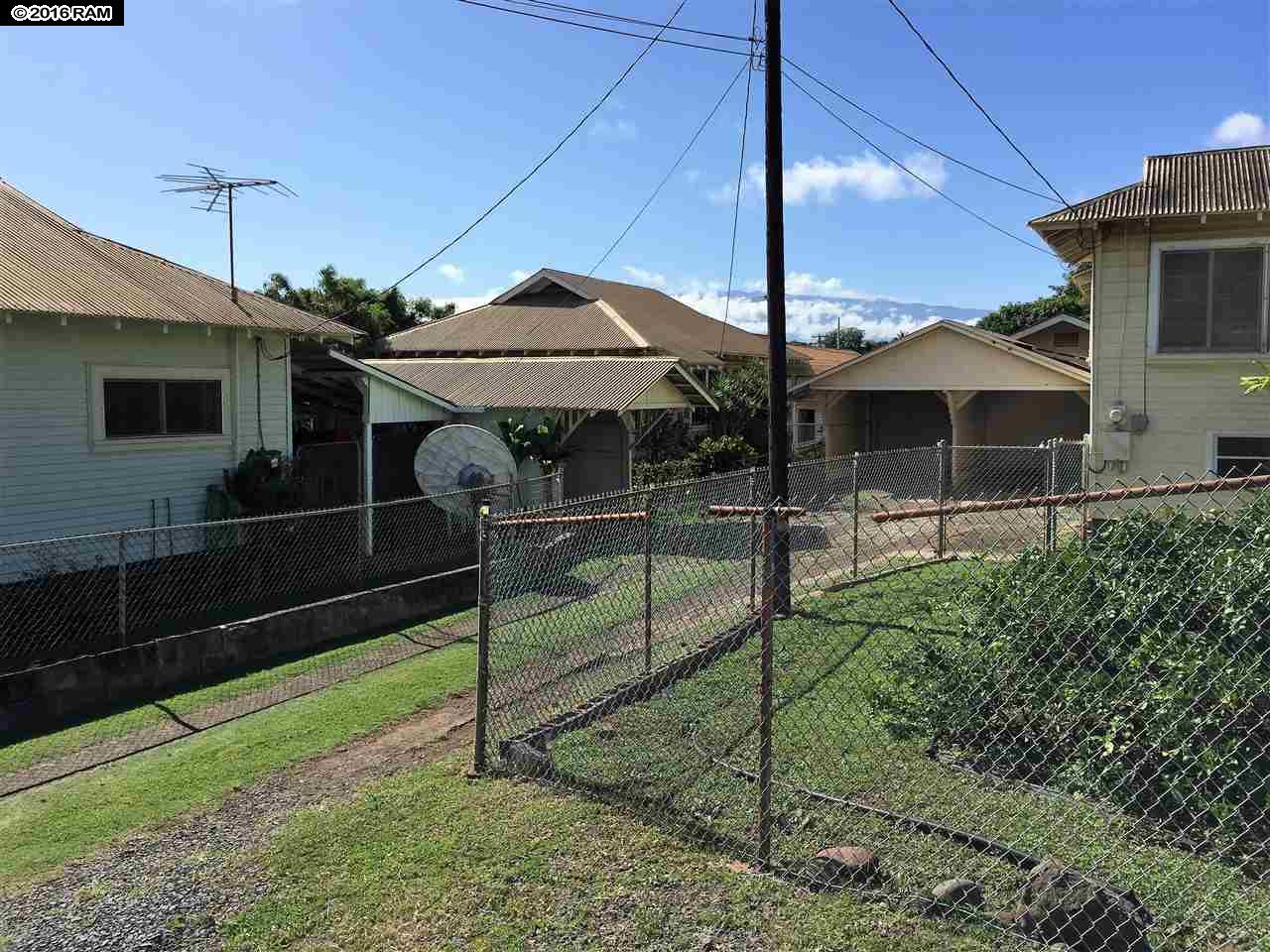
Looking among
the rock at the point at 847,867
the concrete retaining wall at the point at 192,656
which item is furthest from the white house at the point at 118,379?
the rock at the point at 847,867

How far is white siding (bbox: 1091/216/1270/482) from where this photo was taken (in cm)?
1274

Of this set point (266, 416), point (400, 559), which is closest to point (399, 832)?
point (400, 559)

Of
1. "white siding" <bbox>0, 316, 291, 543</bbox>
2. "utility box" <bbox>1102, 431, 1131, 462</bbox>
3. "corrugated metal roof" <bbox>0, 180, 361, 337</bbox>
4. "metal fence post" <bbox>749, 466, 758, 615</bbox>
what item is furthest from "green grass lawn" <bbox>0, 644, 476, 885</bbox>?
"utility box" <bbox>1102, 431, 1131, 462</bbox>

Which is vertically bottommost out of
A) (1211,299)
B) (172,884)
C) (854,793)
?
(172,884)

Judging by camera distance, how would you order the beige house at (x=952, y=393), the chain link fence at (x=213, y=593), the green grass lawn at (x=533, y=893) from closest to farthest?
the green grass lawn at (x=533, y=893), the chain link fence at (x=213, y=593), the beige house at (x=952, y=393)

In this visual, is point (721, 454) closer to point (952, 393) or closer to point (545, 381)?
point (545, 381)

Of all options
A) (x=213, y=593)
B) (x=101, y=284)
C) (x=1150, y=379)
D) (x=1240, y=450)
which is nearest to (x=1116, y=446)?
(x=1150, y=379)

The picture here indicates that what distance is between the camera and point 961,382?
70.9ft

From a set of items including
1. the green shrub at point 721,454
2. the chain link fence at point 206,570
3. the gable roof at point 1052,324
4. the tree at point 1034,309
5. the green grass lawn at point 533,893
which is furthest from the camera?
the tree at point 1034,309

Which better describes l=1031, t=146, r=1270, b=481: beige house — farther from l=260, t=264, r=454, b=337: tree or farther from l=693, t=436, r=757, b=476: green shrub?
l=260, t=264, r=454, b=337: tree

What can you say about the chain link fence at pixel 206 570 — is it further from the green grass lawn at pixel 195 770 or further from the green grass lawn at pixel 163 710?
the green grass lawn at pixel 195 770

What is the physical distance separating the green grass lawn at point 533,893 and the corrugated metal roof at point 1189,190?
10.9 metres

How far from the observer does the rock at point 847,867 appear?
4.23m

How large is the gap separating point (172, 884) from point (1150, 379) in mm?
12775
